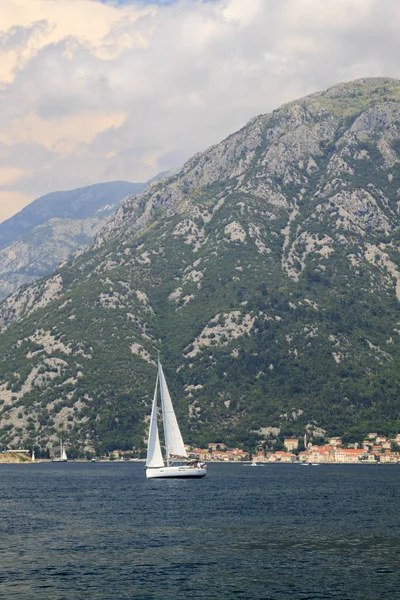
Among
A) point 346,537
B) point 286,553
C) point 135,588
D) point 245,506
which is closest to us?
point 135,588

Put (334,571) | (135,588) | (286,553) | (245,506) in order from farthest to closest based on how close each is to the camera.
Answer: (245,506) < (286,553) < (334,571) < (135,588)

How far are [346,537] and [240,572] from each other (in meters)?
27.3

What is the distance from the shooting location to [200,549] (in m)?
97.5

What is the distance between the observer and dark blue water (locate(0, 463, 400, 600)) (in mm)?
75625

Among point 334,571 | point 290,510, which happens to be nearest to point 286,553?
point 334,571

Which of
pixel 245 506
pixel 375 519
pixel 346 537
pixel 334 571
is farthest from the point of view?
pixel 245 506

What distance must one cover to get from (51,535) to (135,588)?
36053mm

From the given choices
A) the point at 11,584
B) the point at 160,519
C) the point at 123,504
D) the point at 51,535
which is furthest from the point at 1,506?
the point at 11,584

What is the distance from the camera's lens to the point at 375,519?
419 feet

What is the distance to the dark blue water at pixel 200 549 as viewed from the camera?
248 feet

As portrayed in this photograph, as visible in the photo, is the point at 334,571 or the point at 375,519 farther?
the point at 375,519

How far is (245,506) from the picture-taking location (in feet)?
493

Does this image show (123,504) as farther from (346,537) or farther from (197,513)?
(346,537)

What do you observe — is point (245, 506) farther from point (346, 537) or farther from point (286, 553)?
point (286, 553)
